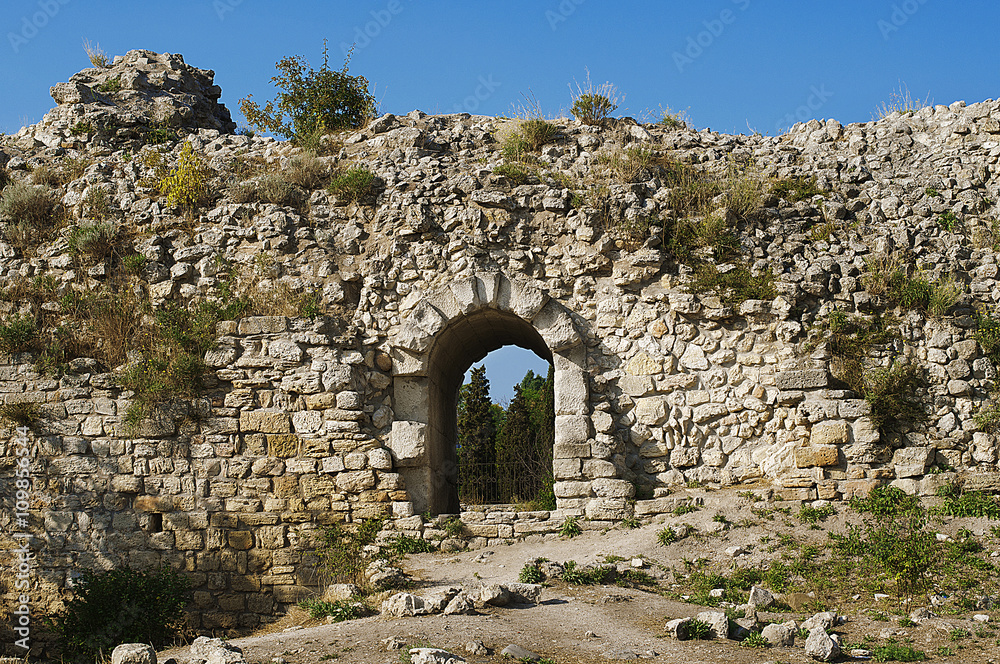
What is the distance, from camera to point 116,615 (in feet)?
22.9

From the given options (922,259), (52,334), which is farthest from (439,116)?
(922,259)

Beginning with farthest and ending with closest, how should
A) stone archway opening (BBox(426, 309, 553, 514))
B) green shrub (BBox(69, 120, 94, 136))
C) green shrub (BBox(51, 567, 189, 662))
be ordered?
green shrub (BBox(69, 120, 94, 136)) < stone archway opening (BBox(426, 309, 553, 514)) < green shrub (BBox(51, 567, 189, 662))

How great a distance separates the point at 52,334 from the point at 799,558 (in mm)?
8315

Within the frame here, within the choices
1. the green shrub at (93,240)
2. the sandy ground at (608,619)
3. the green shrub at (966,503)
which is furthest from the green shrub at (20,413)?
the green shrub at (966,503)

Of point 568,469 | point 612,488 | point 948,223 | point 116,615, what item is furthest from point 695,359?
point 116,615

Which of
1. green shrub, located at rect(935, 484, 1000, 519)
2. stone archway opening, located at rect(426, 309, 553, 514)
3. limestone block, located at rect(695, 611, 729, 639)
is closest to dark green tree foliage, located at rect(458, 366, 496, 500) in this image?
stone archway opening, located at rect(426, 309, 553, 514)

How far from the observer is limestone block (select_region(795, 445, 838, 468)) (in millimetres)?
8062

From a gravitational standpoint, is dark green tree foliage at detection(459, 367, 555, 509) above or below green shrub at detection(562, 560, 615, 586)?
above

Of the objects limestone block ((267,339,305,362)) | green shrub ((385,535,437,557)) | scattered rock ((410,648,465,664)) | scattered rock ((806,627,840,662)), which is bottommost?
scattered rock ((806,627,840,662))

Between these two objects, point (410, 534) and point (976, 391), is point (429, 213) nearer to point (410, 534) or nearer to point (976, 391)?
point (410, 534)

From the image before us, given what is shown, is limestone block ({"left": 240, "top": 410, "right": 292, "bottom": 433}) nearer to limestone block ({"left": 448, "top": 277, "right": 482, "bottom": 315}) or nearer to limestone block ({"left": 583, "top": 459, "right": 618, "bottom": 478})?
limestone block ({"left": 448, "top": 277, "right": 482, "bottom": 315})

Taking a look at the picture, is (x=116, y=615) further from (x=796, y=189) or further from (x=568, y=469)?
(x=796, y=189)

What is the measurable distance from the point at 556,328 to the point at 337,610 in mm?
3835

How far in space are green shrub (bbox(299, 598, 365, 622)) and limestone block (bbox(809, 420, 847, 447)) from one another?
15.9 feet
